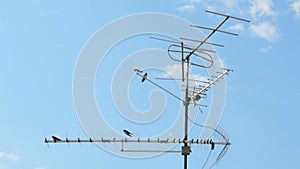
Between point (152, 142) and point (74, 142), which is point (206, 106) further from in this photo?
point (74, 142)

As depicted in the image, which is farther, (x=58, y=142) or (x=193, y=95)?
(x=193, y=95)

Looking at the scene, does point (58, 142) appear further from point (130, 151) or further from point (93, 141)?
point (130, 151)

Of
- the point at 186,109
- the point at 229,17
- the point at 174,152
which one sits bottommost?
the point at 174,152

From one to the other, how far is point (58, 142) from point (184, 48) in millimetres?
3460

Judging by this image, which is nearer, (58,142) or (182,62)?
(58,142)

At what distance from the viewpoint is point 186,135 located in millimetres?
11336

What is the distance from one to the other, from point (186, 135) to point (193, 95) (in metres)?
1.18

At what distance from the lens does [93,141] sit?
11.3m

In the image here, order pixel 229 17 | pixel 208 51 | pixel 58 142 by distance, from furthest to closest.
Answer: pixel 208 51 < pixel 58 142 < pixel 229 17

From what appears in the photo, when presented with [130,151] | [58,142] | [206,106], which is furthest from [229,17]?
[58,142]

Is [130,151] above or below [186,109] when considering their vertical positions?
below

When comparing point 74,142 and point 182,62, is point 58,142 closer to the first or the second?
point 74,142

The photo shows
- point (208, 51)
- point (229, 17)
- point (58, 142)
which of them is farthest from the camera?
point (208, 51)

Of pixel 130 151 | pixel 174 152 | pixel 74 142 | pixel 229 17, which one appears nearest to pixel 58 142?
pixel 74 142
